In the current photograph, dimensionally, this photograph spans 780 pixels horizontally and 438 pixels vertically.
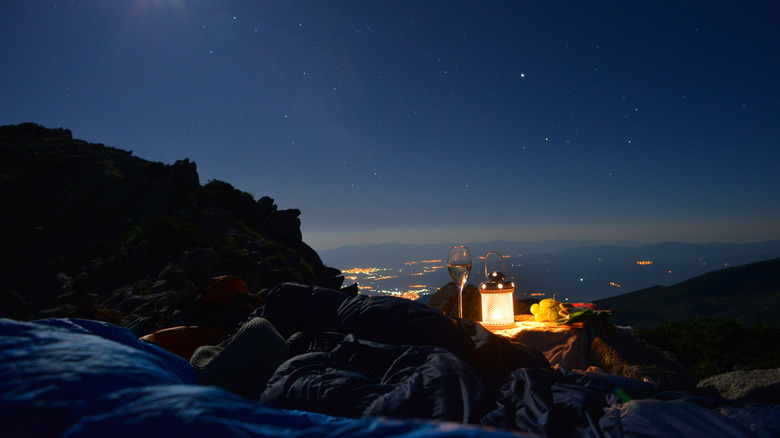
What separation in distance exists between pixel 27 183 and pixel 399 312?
90.0 feet

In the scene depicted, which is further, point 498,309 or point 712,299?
point 712,299

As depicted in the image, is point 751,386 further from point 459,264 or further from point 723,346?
point 723,346

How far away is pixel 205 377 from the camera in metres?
1.68

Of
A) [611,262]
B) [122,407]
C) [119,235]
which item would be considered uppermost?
[119,235]

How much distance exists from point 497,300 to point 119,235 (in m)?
16.7

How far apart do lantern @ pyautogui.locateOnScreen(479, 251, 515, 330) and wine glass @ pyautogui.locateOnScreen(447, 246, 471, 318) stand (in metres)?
0.28

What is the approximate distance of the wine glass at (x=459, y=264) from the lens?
294 cm

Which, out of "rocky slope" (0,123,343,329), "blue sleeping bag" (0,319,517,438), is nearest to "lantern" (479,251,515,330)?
"blue sleeping bag" (0,319,517,438)

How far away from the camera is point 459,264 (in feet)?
9.71

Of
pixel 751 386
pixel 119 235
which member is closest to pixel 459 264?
pixel 751 386

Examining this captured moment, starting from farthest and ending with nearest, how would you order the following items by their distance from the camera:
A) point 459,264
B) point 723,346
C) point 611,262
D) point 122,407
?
point 611,262 → point 723,346 → point 459,264 → point 122,407

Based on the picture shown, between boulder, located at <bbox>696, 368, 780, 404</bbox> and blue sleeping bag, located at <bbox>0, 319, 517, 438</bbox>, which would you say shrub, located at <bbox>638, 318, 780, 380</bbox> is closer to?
boulder, located at <bbox>696, 368, 780, 404</bbox>

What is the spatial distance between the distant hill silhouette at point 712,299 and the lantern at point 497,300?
49.7 feet

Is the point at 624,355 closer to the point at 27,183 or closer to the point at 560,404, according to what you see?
the point at 560,404
